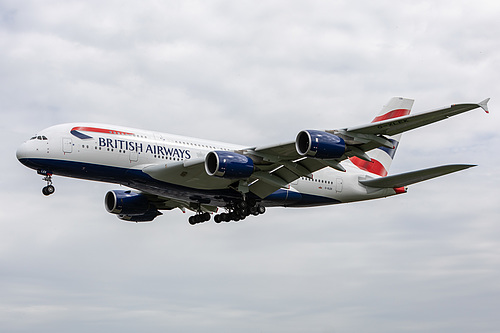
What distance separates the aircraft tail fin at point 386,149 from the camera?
44.6 m

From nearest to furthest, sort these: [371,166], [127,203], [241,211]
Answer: [241,211] → [127,203] → [371,166]

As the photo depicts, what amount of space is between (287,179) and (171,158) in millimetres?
6422

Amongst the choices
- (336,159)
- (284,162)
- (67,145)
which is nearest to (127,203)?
(67,145)

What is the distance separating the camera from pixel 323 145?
32219 millimetres

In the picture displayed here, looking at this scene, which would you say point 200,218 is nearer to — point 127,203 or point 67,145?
point 127,203

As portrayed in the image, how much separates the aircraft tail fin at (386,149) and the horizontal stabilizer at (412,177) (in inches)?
97.6

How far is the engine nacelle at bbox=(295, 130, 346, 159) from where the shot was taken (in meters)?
32.2

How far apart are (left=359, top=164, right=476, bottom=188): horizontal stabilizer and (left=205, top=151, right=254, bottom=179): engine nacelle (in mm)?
9269

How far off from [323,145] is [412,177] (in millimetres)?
8033

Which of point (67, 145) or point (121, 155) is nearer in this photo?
point (67, 145)

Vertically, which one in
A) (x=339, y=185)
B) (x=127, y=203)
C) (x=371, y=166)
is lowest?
(x=339, y=185)

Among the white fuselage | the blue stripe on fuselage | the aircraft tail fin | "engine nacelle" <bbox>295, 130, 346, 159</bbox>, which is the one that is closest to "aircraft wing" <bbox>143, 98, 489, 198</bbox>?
the white fuselage

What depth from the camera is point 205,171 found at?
3556 cm

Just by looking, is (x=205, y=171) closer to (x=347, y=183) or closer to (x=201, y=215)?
(x=201, y=215)
